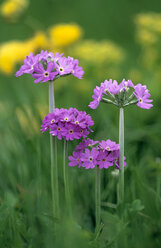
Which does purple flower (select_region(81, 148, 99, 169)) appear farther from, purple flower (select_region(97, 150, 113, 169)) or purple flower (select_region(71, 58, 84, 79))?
purple flower (select_region(71, 58, 84, 79))

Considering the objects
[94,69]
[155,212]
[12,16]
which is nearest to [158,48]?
[94,69]

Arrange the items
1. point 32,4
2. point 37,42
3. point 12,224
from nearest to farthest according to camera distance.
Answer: point 12,224
point 37,42
point 32,4

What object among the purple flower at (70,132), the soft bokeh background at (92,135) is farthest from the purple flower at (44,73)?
the soft bokeh background at (92,135)

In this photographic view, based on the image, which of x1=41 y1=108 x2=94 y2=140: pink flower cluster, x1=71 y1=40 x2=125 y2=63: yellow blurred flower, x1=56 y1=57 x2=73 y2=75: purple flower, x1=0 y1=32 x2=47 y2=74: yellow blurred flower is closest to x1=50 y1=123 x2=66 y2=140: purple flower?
x1=41 y1=108 x2=94 y2=140: pink flower cluster

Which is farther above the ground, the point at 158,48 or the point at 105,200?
the point at 158,48

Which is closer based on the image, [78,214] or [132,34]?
[78,214]

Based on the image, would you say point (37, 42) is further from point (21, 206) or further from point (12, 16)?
point (21, 206)

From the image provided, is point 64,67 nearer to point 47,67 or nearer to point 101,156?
point 47,67

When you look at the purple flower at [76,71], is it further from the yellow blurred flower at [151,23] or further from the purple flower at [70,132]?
the yellow blurred flower at [151,23]
